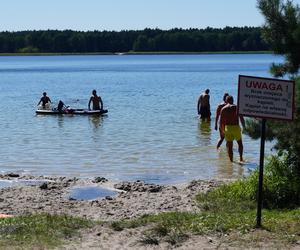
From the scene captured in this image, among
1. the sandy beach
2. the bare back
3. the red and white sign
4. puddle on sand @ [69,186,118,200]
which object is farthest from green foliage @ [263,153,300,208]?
the bare back

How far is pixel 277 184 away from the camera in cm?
1029

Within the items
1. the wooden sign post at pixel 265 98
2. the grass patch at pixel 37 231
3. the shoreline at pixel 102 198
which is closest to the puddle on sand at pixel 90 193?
the shoreline at pixel 102 198

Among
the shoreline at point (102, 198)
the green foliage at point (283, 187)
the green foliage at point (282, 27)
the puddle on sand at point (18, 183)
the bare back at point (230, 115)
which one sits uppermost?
the green foliage at point (282, 27)

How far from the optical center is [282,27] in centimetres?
962

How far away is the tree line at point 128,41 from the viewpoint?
568 ft

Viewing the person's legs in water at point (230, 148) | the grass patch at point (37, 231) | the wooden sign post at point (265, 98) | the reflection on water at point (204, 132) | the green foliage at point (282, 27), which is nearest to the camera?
the grass patch at point (37, 231)

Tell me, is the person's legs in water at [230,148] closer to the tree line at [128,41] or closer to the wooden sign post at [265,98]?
the wooden sign post at [265,98]

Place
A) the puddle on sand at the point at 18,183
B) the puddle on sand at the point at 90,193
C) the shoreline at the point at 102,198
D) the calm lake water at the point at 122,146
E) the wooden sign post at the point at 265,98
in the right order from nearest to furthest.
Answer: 1. the wooden sign post at the point at 265,98
2. the shoreline at the point at 102,198
3. the puddle on sand at the point at 90,193
4. the puddle on sand at the point at 18,183
5. the calm lake water at the point at 122,146

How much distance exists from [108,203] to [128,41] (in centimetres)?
18153

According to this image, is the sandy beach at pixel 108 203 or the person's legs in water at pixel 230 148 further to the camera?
the person's legs in water at pixel 230 148

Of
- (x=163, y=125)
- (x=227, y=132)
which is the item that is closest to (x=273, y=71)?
(x=227, y=132)

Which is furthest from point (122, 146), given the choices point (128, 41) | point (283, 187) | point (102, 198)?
point (128, 41)

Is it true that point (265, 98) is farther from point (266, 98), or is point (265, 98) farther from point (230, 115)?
point (230, 115)

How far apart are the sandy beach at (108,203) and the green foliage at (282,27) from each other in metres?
2.74
